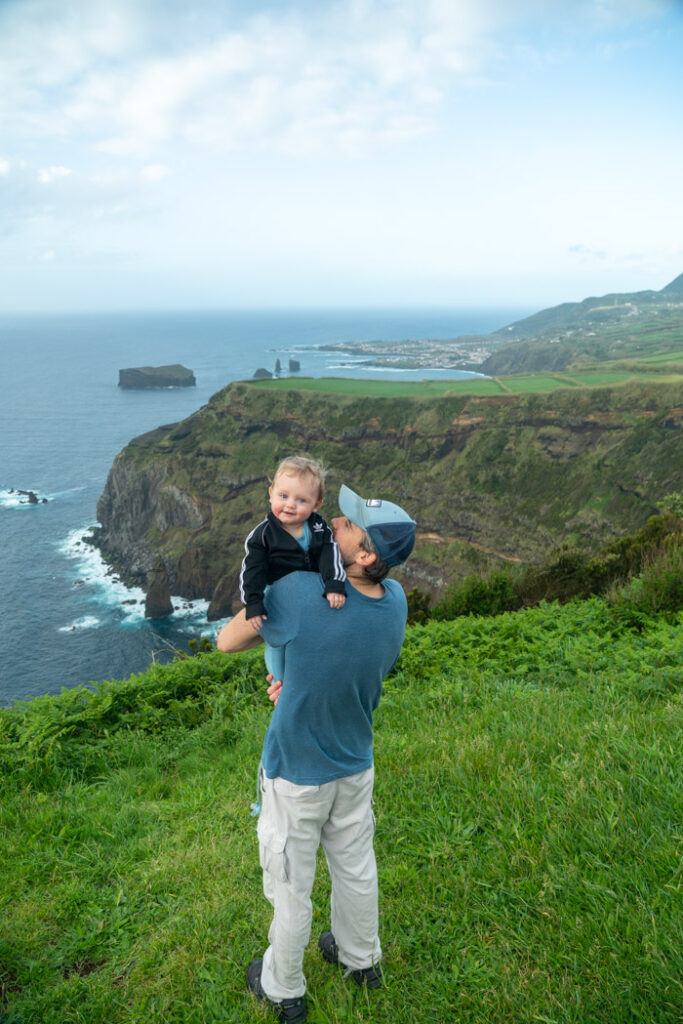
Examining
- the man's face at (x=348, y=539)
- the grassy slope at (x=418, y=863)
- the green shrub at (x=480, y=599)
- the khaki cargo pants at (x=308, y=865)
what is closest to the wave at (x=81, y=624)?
the green shrub at (x=480, y=599)

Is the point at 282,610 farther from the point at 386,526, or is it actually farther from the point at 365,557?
the point at 386,526

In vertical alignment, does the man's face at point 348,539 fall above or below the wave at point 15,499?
above

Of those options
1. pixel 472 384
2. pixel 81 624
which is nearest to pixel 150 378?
pixel 472 384

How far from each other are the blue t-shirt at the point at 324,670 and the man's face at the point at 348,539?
136 millimetres

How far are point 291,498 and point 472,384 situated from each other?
2992 inches

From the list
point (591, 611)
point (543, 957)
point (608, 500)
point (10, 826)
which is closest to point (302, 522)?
point (543, 957)

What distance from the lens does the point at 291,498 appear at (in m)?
3.03

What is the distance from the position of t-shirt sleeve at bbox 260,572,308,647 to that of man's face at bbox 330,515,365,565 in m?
0.20

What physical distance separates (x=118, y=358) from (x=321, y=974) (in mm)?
204735

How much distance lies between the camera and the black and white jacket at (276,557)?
9.19 feet

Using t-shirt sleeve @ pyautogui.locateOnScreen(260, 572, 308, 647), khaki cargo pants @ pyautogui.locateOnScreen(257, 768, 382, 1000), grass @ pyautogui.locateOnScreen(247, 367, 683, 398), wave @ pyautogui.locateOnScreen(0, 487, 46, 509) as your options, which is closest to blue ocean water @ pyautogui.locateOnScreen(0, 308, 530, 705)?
wave @ pyautogui.locateOnScreen(0, 487, 46, 509)

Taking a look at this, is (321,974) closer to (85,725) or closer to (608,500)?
(85,725)

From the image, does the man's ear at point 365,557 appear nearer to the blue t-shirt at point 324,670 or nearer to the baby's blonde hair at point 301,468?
the blue t-shirt at point 324,670

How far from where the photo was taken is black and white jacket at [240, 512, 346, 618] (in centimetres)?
280
